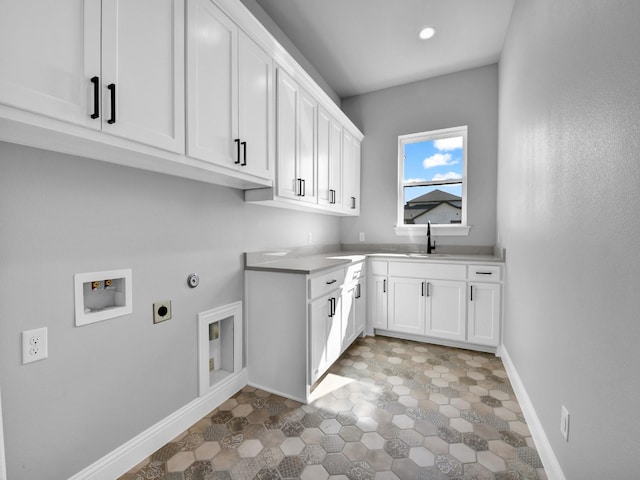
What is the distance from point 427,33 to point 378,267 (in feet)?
7.58

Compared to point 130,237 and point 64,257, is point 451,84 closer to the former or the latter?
point 130,237

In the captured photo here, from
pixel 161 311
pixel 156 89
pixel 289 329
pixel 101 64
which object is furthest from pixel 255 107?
pixel 289 329

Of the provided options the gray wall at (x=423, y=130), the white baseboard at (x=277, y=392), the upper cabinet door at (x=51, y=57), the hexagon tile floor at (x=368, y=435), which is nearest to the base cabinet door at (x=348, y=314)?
the hexagon tile floor at (x=368, y=435)

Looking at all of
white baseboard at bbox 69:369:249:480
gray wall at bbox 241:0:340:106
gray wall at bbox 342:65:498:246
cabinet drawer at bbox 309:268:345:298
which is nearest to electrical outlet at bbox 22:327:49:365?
white baseboard at bbox 69:369:249:480

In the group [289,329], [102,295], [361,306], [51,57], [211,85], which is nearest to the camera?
[51,57]

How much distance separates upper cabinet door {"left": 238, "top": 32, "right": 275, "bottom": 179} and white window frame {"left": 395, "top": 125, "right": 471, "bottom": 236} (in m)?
2.17

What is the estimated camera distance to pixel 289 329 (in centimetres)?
205

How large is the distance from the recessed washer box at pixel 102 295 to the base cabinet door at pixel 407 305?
7.99 feet

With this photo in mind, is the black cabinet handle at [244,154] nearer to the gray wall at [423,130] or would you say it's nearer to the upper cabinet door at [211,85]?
the upper cabinet door at [211,85]

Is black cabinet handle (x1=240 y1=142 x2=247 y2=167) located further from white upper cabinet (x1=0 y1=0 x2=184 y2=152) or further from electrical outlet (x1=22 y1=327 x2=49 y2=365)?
electrical outlet (x1=22 y1=327 x2=49 y2=365)

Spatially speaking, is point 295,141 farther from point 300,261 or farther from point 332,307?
point 332,307

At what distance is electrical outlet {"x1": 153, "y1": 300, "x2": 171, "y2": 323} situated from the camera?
1.57 meters

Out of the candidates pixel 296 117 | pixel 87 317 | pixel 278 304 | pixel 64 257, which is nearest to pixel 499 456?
pixel 278 304

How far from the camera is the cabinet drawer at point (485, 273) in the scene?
2.73 meters
